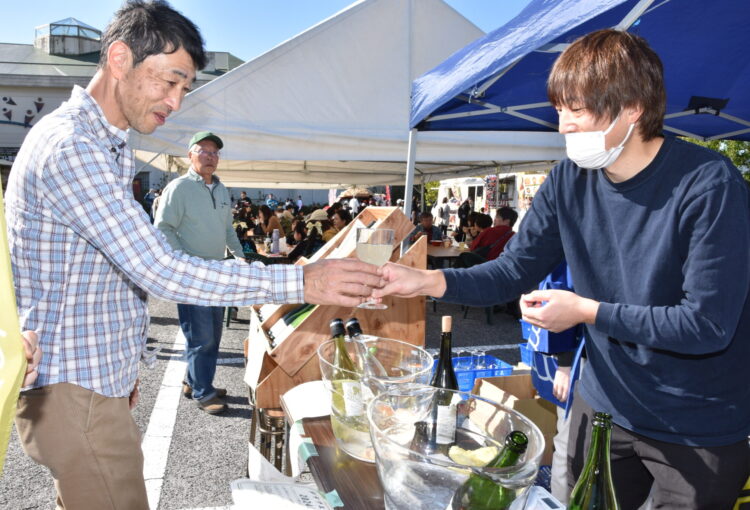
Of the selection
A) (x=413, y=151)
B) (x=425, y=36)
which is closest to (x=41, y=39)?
(x=425, y=36)

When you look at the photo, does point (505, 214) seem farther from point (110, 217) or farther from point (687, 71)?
point (110, 217)

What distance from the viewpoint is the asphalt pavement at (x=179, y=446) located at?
276cm

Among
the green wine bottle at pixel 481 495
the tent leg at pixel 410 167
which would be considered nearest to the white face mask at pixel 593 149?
the green wine bottle at pixel 481 495

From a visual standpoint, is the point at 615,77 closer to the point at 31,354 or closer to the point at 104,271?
the point at 104,271

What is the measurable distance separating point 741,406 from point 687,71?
3.12m

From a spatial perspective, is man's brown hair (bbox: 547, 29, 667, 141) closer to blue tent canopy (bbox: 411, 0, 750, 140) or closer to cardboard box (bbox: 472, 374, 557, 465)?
blue tent canopy (bbox: 411, 0, 750, 140)

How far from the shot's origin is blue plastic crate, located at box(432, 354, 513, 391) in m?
2.87

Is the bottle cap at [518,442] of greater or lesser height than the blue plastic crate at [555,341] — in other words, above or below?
above

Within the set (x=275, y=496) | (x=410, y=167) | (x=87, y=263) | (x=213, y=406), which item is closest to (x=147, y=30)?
(x=87, y=263)

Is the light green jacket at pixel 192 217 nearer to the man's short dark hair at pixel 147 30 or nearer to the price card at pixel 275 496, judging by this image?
the man's short dark hair at pixel 147 30

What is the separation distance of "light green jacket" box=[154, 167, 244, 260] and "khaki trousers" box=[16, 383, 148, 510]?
2592 mm

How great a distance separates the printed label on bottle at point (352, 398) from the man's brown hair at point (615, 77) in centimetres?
91

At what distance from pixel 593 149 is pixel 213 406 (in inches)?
137

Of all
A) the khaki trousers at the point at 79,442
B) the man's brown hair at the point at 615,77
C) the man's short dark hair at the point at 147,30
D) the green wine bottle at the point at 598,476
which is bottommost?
the khaki trousers at the point at 79,442
